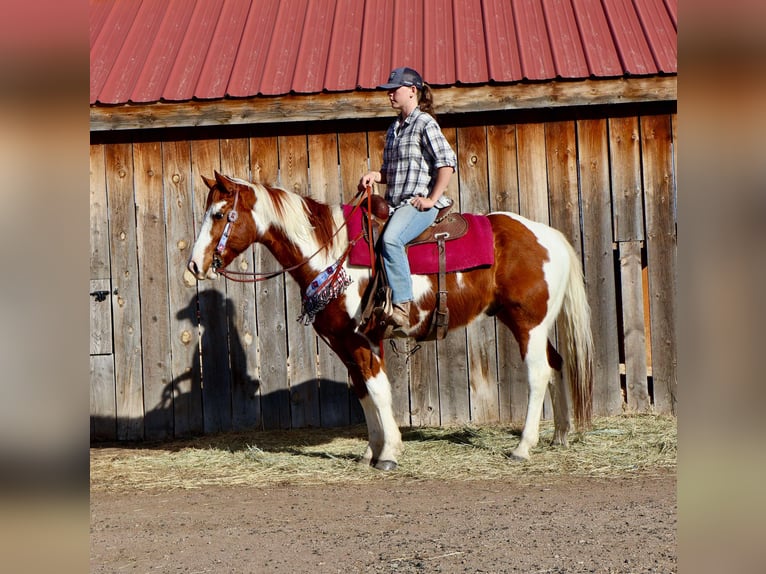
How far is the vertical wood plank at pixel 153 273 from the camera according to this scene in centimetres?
750

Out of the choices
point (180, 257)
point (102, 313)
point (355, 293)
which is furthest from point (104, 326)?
point (355, 293)

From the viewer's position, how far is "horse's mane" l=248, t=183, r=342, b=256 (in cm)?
577

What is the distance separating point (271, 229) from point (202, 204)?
1.91 m

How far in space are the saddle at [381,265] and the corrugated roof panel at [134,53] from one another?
3017mm

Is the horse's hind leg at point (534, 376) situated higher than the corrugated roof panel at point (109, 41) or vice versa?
the corrugated roof panel at point (109, 41)

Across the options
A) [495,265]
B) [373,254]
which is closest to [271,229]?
[373,254]

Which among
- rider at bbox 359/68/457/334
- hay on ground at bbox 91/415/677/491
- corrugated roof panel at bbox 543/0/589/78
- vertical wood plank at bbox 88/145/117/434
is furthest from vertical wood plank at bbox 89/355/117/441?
corrugated roof panel at bbox 543/0/589/78

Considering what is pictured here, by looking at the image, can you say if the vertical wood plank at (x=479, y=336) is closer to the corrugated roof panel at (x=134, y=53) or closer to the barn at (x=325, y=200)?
the barn at (x=325, y=200)

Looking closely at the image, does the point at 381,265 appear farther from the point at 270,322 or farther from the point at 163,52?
the point at 163,52

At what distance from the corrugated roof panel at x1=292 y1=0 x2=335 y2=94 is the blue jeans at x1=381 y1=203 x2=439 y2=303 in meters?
2.13

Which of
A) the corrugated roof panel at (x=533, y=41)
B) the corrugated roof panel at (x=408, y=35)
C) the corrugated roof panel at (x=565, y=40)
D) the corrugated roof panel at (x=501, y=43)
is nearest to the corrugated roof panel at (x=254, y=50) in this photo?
the corrugated roof panel at (x=408, y=35)

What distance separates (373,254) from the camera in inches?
224
